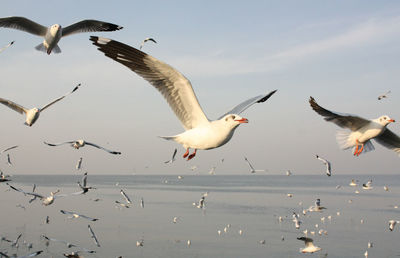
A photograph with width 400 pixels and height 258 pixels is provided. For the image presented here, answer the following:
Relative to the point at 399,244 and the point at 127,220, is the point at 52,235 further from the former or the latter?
the point at 399,244

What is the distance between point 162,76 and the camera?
9.01m

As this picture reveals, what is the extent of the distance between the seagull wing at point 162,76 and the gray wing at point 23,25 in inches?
290

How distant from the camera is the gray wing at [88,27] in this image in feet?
51.6

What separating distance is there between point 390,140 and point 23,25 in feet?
39.7

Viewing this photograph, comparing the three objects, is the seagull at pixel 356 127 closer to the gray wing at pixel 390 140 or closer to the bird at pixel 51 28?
the gray wing at pixel 390 140

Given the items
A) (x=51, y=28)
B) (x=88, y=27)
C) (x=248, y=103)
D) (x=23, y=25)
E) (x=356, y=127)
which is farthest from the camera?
(x=88, y=27)

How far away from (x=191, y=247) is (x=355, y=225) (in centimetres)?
1420

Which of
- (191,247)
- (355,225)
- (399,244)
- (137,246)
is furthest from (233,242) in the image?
(355,225)

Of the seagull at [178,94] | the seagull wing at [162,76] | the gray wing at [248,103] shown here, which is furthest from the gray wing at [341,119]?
the seagull wing at [162,76]

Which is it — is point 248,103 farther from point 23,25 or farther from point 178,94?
point 23,25

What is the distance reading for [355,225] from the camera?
112 feet

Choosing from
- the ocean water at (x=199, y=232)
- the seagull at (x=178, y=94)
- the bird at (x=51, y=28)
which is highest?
the bird at (x=51, y=28)

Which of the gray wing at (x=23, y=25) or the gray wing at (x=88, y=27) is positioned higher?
the gray wing at (x=88, y=27)

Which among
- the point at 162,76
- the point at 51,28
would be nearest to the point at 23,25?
the point at 51,28
